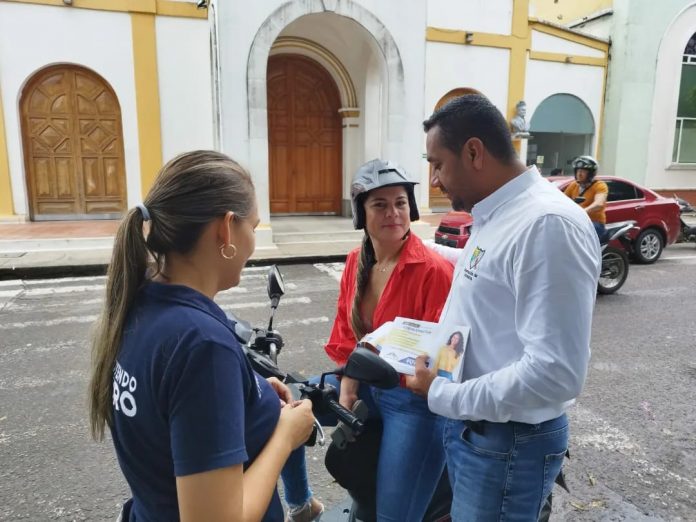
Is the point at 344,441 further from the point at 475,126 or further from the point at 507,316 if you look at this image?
the point at 475,126

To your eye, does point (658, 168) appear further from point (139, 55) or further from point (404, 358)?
point (404, 358)

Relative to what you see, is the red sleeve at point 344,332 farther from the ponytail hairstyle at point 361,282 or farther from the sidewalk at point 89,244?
the sidewalk at point 89,244

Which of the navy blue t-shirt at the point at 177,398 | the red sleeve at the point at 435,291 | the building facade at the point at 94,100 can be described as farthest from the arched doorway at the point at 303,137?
the navy blue t-shirt at the point at 177,398

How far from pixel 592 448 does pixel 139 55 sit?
1274cm

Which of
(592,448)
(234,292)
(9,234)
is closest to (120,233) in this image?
(592,448)

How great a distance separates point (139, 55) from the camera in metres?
12.5

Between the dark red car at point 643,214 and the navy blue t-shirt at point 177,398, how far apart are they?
829 cm

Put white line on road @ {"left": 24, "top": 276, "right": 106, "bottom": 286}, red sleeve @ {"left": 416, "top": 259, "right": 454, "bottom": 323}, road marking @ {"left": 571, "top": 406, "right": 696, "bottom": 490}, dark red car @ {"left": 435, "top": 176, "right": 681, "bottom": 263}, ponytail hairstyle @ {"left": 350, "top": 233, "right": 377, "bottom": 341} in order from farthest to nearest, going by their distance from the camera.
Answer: dark red car @ {"left": 435, "top": 176, "right": 681, "bottom": 263}, white line on road @ {"left": 24, "top": 276, "right": 106, "bottom": 286}, road marking @ {"left": 571, "top": 406, "right": 696, "bottom": 490}, ponytail hairstyle @ {"left": 350, "top": 233, "right": 377, "bottom": 341}, red sleeve @ {"left": 416, "top": 259, "right": 454, "bottom": 323}

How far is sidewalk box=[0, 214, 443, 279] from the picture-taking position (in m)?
8.89

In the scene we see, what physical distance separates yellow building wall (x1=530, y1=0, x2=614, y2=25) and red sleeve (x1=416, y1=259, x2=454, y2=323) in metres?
19.3

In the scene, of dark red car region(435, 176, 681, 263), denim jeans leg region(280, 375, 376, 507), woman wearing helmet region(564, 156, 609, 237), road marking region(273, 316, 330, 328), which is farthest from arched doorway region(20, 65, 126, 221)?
denim jeans leg region(280, 375, 376, 507)

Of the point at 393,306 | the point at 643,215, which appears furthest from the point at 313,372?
the point at 643,215

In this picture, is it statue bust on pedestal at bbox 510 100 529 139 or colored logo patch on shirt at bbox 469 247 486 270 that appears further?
statue bust on pedestal at bbox 510 100 529 139

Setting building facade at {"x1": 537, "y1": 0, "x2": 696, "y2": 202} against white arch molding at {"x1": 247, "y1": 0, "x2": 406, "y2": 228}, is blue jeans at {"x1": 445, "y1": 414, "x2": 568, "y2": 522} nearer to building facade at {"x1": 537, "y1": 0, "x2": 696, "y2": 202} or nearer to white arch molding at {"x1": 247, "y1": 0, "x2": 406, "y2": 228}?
white arch molding at {"x1": 247, "y1": 0, "x2": 406, "y2": 228}
